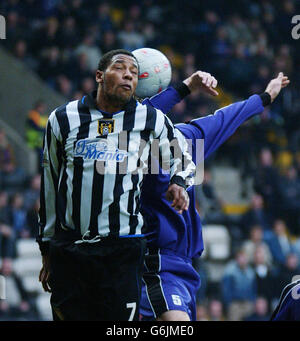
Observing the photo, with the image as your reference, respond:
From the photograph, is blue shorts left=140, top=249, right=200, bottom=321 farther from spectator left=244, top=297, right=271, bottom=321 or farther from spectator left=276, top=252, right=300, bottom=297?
spectator left=276, top=252, right=300, bottom=297

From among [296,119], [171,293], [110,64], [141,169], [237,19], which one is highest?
[237,19]

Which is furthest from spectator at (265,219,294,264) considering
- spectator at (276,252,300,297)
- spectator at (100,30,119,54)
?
spectator at (100,30,119,54)

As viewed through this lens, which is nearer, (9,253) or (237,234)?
(9,253)

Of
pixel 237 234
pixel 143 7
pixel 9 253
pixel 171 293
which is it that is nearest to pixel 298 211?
pixel 237 234

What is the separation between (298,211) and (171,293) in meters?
8.57

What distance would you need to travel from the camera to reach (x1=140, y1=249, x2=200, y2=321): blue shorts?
5.10 meters

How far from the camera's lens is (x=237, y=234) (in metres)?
12.7

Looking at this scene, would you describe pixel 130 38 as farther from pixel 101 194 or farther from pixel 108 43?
pixel 101 194

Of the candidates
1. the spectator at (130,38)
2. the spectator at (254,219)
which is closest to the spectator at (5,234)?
the spectator at (254,219)

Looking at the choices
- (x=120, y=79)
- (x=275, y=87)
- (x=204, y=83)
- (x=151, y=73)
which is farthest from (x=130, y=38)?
(x=120, y=79)

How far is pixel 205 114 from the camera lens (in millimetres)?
14234

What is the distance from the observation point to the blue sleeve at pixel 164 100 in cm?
Answer: 559

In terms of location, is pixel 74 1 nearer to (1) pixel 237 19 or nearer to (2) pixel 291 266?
(1) pixel 237 19

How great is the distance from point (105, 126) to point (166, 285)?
114 cm
